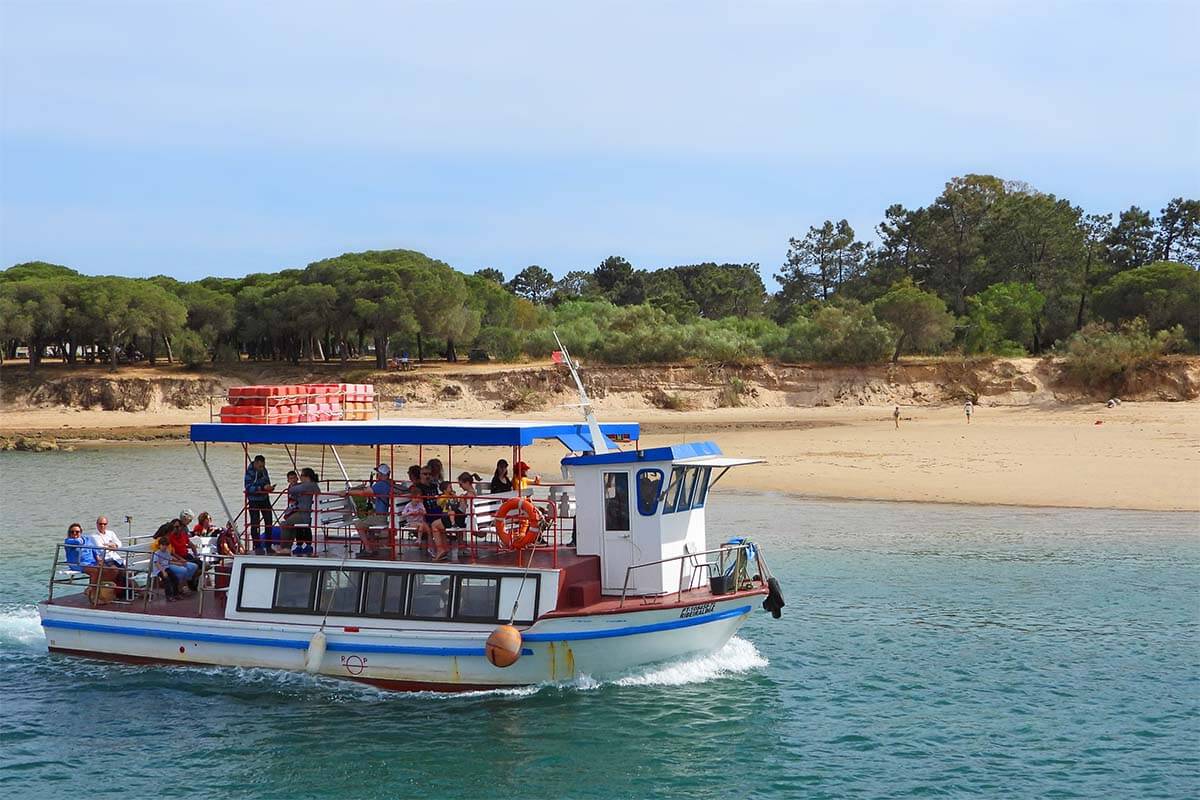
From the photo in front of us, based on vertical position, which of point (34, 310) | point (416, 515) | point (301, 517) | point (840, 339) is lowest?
point (301, 517)

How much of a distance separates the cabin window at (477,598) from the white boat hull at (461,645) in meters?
0.23

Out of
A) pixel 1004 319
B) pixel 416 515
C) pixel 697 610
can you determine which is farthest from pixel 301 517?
pixel 1004 319

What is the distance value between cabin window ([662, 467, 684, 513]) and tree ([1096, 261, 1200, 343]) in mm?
56088

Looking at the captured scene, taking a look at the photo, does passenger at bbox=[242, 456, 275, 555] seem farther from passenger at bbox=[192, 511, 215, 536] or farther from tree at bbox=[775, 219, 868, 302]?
tree at bbox=[775, 219, 868, 302]

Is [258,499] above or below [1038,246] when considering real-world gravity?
below

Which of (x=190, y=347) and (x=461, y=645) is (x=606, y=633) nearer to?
(x=461, y=645)

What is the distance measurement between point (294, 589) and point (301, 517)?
131 cm

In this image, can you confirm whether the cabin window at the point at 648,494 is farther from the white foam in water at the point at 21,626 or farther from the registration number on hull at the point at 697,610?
the white foam in water at the point at 21,626

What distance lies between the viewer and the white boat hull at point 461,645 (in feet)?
53.9

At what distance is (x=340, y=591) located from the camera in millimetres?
17359

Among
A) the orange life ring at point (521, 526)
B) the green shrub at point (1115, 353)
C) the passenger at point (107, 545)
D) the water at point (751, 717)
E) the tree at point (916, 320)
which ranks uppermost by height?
the tree at point (916, 320)

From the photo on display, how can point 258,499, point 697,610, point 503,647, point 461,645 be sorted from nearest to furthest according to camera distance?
1. point 503,647
2. point 461,645
3. point 697,610
4. point 258,499

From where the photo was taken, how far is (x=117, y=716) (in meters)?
16.3

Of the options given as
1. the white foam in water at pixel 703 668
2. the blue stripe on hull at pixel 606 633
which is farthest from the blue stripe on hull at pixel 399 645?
the white foam in water at pixel 703 668
